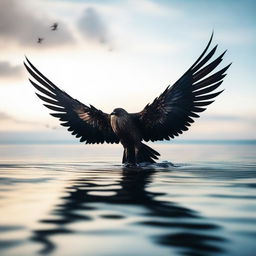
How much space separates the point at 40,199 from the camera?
865 cm

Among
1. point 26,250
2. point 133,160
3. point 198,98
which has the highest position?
point 198,98

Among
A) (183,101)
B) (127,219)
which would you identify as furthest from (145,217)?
(183,101)

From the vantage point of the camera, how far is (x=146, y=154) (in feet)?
57.6

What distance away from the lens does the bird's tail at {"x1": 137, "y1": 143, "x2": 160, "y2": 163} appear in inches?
688

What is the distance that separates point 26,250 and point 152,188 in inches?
224

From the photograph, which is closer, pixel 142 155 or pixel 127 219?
pixel 127 219

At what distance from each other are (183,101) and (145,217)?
31.3 ft

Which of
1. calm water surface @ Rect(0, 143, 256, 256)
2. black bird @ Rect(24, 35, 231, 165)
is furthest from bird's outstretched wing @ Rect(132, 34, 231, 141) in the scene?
calm water surface @ Rect(0, 143, 256, 256)

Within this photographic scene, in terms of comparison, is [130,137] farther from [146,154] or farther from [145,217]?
[145,217]

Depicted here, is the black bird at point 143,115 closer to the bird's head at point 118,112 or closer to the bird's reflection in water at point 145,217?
the bird's head at point 118,112

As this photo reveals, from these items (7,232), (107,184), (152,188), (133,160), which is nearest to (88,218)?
(7,232)

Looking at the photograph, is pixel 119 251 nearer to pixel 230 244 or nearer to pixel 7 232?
pixel 230 244

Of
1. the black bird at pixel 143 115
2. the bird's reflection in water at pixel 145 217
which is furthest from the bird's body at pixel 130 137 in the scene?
the bird's reflection in water at pixel 145 217

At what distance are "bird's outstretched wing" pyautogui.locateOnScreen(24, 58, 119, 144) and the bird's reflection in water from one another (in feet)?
24.4
